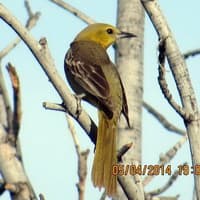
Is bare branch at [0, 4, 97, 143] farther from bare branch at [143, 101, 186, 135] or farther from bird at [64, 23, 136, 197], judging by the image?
bare branch at [143, 101, 186, 135]

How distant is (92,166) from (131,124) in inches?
35.2

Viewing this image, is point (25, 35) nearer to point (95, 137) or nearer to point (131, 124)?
point (95, 137)

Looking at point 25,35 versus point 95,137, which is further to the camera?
point 95,137

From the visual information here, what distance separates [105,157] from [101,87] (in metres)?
1.05

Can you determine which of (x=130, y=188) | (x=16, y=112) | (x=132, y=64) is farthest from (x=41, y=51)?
(x=132, y=64)

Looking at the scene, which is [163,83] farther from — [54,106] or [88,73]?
[88,73]

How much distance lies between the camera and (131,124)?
4.99 metres

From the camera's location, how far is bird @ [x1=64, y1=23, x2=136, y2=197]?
13.5 feet

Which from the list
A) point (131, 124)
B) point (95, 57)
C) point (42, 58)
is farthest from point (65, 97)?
point (95, 57)

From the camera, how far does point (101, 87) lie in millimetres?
5160

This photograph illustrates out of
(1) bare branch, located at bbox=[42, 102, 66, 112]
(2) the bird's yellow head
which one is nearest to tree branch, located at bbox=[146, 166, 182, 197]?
(1) bare branch, located at bbox=[42, 102, 66, 112]

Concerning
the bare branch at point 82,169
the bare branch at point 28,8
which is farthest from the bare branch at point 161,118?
the bare branch at point 82,169

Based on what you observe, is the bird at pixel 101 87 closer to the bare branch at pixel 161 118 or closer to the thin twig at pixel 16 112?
the bare branch at pixel 161 118
